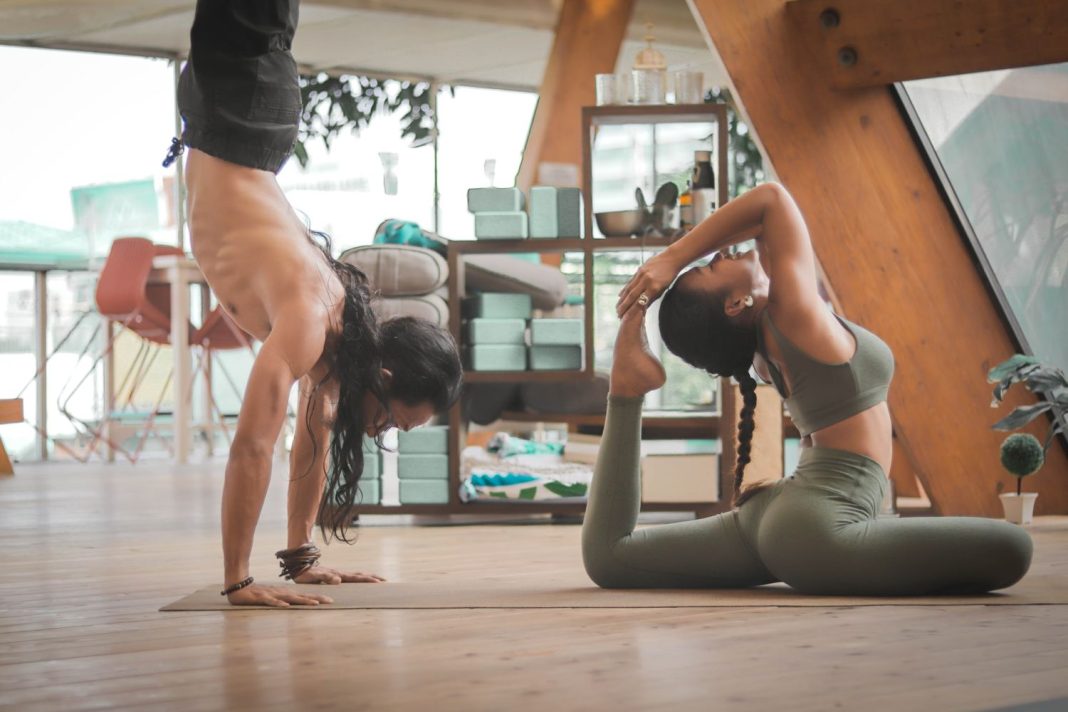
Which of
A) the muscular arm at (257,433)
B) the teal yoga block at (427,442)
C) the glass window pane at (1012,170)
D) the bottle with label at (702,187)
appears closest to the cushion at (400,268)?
the teal yoga block at (427,442)

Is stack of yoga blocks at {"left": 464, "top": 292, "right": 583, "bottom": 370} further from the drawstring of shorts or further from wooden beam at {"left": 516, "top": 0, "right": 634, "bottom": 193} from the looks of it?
wooden beam at {"left": 516, "top": 0, "right": 634, "bottom": 193}

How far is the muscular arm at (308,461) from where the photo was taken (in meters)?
2.60

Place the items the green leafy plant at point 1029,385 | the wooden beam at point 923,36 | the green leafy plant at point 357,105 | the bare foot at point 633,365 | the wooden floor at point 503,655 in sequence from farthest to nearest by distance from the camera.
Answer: the green leafy plant at point 357,105
the green leafy plant at point 1029,385
the wooden beam at point 923,36
the bare foot at point 633,365
the wooden floor at point 503,655

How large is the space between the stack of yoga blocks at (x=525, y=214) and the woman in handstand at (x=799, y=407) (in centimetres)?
176

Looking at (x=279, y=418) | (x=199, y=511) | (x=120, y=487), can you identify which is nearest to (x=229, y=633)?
(x=279, y=418)

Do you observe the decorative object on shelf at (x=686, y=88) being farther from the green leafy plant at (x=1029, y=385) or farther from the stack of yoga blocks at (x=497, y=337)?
the green leafy plant at (x=1029, y=385)

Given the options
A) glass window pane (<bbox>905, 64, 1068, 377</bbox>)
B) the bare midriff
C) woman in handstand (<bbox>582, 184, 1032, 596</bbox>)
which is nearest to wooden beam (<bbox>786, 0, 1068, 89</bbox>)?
glass window pane (<bbox>905, 64, 1068, 377</bbox>)

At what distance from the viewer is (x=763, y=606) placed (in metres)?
2.24

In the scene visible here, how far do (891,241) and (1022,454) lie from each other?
76 cm

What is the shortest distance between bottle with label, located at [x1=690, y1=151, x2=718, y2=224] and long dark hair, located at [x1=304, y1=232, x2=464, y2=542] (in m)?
1.81

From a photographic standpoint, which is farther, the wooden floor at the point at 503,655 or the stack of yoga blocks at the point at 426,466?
the stack of yoga blocks at the point at 426,466

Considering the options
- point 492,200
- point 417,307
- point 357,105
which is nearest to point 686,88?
point 492,200

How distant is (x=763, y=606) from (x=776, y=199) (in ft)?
2.36

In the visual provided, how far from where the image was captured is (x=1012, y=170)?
13.7 ft
